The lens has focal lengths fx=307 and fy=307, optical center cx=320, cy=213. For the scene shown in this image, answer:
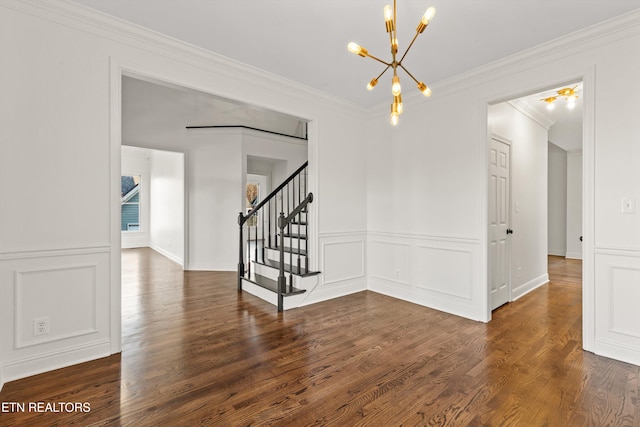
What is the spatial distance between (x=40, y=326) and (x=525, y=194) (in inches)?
223

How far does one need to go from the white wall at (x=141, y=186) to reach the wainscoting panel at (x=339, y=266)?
7646 mm

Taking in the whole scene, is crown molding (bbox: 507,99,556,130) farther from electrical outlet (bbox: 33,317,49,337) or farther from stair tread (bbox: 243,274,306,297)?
electrical outlet (bbox: 33,317,49,337)

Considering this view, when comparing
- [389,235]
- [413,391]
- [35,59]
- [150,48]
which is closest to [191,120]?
[150,48]

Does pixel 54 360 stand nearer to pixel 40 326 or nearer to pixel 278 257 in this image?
pixel 40 326

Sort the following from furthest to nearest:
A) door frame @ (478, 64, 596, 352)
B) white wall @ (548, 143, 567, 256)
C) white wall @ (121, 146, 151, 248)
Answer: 1. white wall @ (121, 146, 151, 248)
2. white wall @ (548, 143, 567, 256)
3. door frame @ (478, 64, 596, 352)

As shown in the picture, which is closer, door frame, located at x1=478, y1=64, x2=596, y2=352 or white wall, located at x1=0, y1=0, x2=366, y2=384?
white wall, located at x1=0, y1=0, x2=366, y2=384

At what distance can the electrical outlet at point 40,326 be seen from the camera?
7.41 ft

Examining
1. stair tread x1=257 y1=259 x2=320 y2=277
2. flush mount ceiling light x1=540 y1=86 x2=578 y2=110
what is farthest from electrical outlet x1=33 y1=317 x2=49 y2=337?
flush mount ceiling light x1=540 y1=86 x2=578 y2=110

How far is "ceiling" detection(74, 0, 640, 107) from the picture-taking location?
2.35 m

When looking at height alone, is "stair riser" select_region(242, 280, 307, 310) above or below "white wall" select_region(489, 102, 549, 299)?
below

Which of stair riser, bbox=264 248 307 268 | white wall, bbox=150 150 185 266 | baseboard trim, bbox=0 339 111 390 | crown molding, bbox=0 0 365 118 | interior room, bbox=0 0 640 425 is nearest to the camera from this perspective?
interior room, bbox=0 0 640 425

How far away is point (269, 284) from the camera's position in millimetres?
4168

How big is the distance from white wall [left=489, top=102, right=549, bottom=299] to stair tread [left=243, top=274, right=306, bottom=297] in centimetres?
293

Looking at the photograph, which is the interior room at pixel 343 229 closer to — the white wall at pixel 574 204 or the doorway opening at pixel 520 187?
the doorway opening at pixel 520 187
